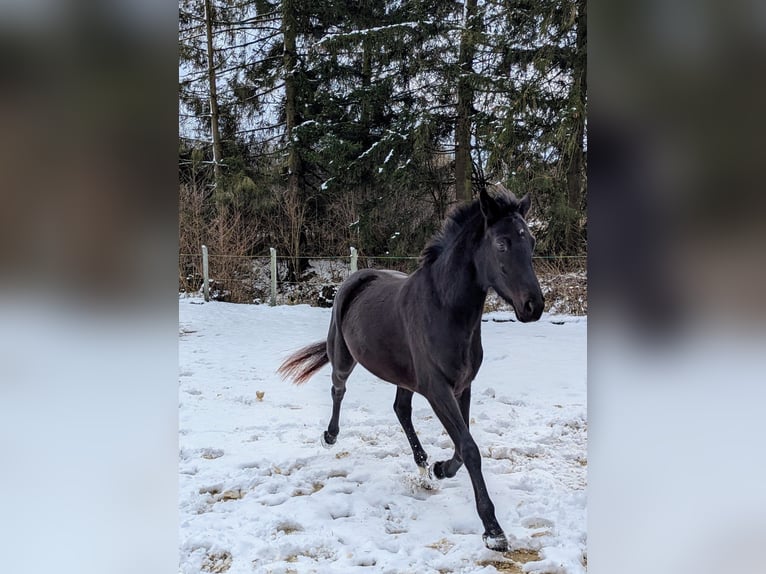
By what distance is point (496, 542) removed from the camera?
1.76 metres

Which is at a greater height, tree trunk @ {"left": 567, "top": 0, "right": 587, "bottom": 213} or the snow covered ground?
tree trunk @ {"left": 567, "top": 0, "right": 587, "bottom": 213}

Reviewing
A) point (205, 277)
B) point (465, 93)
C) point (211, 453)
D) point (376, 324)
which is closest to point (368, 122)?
point (465, 93)

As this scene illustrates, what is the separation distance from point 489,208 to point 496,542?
49.7 inches

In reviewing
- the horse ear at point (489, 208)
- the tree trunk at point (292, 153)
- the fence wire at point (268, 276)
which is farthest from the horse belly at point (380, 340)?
the tree trunk at point (292, 153)

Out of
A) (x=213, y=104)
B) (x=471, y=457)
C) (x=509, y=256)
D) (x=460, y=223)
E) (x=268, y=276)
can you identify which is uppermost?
(x=213, y=104)

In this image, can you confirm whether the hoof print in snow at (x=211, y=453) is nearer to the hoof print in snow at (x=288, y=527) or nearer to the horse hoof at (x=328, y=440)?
the horse hoof at (x=328, y=440)

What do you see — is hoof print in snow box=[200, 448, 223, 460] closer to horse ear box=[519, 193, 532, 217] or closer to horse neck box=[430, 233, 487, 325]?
horse neck box=[430, 233, 487, 325]

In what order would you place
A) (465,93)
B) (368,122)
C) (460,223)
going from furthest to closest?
1. (368,122)
2. (465,93)
3. (460,223)

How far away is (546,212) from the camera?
6531 mm

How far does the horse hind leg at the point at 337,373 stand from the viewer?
9.34 feet

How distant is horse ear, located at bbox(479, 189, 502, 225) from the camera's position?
179 centimetres

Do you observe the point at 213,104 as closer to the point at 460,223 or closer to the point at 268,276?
the point at 268,276

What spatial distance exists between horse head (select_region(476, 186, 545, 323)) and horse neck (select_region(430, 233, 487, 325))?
64 mm

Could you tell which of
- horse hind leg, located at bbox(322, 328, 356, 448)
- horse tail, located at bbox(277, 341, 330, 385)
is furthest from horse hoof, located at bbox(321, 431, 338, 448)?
horse tail, located at bbox(277, 341, 330, 385)
